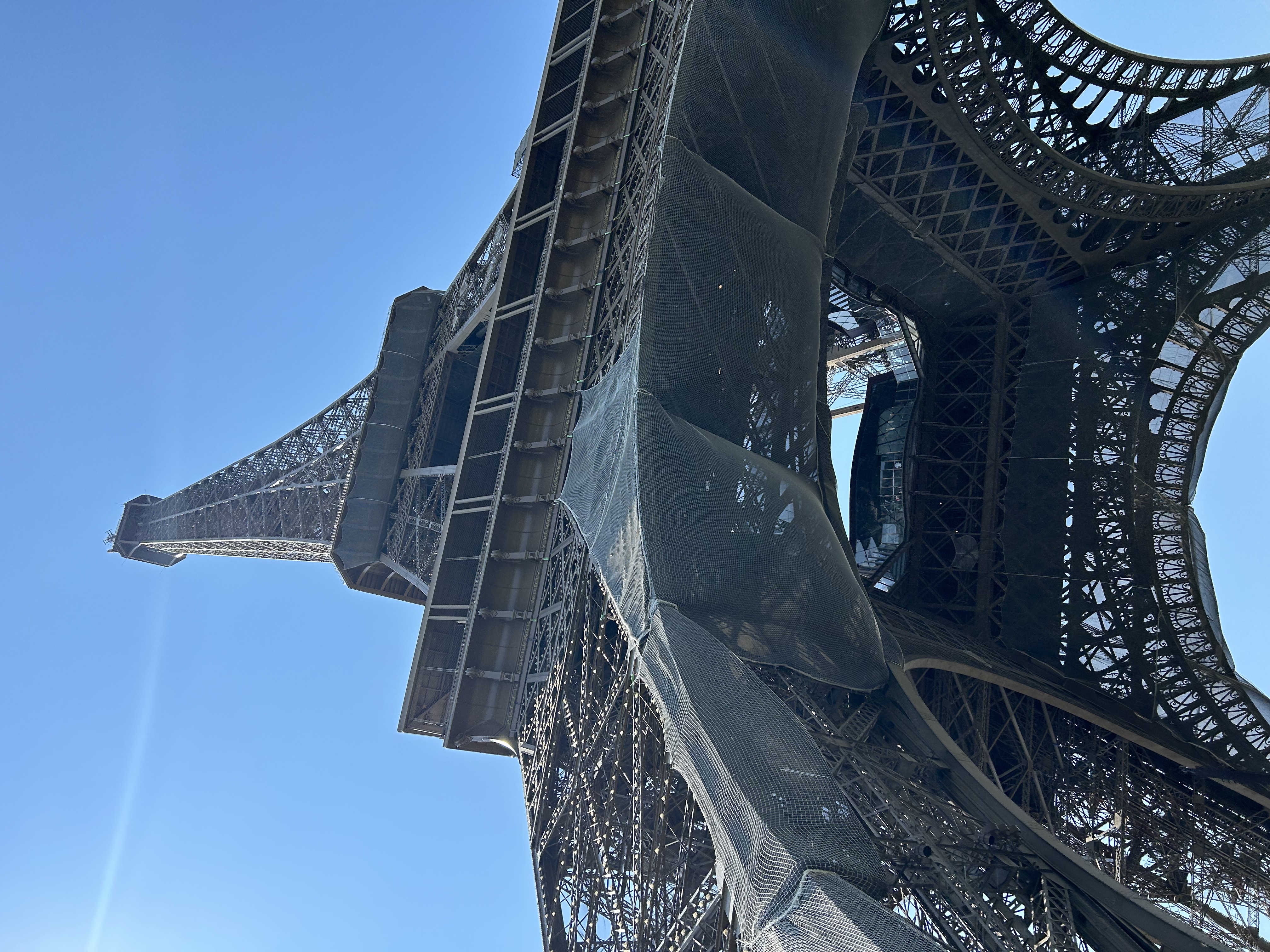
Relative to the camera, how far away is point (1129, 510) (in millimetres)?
19281

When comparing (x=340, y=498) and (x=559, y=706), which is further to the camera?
(x=340, y=498)

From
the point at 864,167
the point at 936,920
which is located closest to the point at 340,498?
the point at 864,167

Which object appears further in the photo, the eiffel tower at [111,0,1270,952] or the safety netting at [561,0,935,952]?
the eiffel tower at [111,0,1270,952]

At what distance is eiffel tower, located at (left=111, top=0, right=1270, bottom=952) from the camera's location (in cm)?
882

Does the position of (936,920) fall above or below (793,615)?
below

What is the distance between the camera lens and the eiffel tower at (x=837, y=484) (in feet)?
28.9

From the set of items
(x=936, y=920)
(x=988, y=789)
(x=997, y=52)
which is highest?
(x=997, y=52)

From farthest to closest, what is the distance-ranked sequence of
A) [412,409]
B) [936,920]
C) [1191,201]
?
[412,409]
[1191,201]
[936,920]

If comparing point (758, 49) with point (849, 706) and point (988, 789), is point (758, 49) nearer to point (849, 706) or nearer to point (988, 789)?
point (849, 706)

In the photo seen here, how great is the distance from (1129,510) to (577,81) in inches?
558

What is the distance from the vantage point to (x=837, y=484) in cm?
1249

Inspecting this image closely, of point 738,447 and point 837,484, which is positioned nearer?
point 738,447

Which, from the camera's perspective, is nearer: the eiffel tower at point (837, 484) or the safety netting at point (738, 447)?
the safety netting at point (738, 447)

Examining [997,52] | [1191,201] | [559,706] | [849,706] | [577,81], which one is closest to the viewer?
[849,706]
